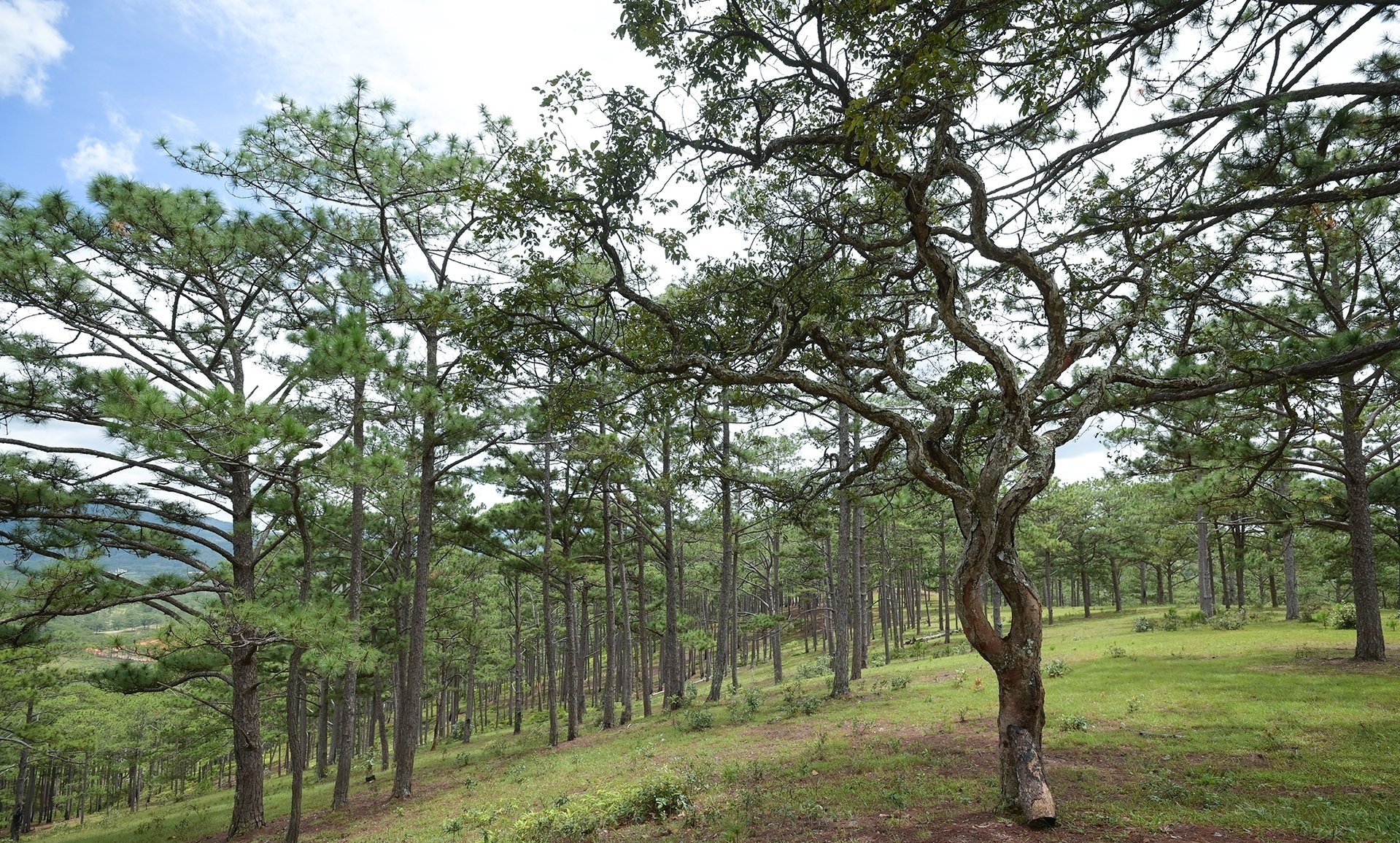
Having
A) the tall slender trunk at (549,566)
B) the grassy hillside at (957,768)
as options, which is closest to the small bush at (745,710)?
the grassy hillside at (957,768)

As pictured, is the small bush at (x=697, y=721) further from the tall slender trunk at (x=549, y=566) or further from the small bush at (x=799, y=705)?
the tall slender trunk at (x=549, y=566)

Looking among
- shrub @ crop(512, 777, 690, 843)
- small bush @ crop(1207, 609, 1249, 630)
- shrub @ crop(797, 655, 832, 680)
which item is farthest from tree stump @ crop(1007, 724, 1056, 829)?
small bush @ crop(1207, 609, 1249, 630)

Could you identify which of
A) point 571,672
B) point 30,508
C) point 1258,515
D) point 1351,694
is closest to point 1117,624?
point 1258,515

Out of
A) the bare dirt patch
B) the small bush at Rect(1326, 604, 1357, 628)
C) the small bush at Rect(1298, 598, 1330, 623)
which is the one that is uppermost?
the bare dirt patch

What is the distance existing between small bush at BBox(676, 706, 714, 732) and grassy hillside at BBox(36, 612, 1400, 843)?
8 centimetres

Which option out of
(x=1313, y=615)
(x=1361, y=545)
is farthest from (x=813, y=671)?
(x=1313, y=615)

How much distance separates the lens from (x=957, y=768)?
868 cm

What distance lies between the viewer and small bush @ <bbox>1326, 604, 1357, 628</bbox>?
67.1 feet

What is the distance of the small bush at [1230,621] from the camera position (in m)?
24.0

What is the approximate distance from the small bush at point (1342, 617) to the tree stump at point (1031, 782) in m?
22.4

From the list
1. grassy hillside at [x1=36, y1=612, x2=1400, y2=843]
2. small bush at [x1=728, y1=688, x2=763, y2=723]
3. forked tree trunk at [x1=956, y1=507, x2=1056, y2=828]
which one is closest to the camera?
forked tree trunk at [x1=956, y1=507, x2=1056, y2=828]

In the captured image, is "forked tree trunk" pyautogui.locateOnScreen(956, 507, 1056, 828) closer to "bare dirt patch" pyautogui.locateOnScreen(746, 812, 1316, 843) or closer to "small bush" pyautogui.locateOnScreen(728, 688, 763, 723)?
"bare dirt patch" pyautogui.locateOnScreen(746, 812, 1316, 843)

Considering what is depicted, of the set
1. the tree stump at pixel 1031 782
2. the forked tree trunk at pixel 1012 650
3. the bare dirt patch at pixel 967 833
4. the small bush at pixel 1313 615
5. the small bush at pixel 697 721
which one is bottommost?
the small bush at pixel 697 721

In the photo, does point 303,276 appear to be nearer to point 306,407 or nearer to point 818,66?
point 306,407
